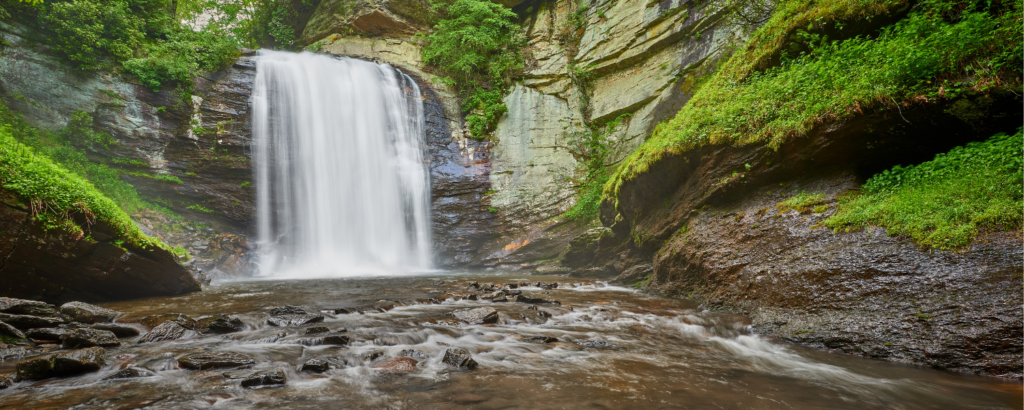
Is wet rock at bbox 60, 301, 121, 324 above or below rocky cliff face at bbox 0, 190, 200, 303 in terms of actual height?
below

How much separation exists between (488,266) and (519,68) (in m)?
10.2

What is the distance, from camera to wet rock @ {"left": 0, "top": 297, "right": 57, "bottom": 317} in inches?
178

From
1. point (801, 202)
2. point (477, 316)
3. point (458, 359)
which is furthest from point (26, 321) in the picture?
point (801, 202)

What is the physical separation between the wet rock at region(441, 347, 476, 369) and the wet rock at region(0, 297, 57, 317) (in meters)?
5.08

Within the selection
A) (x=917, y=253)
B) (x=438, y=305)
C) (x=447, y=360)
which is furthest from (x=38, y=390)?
(x=917, y=253)

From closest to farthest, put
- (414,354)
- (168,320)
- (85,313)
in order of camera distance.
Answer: (414,354)
(168,320)
(85,313)

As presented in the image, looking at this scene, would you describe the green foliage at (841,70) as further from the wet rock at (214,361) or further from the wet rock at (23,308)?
the wet rock at (23,308)

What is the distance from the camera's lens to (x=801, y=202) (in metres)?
5.59

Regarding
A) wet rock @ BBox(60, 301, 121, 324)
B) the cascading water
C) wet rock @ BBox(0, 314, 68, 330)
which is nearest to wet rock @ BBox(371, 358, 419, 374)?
wet rock @ BBox(0, 314, 68, 330)

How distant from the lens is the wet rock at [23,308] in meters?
4.52

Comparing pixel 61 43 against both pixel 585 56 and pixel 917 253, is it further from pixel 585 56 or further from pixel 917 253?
pixel 917 253

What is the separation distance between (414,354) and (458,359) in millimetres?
563

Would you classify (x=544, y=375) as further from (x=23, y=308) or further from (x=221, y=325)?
(x=23, y=308)

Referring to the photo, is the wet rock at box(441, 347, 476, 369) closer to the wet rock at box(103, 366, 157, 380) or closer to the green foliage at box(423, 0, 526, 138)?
the wet rock at box(103, 366, 157, 380)
